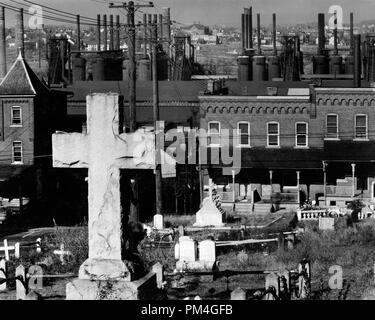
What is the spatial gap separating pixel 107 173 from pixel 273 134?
107ft

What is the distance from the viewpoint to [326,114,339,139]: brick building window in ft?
137

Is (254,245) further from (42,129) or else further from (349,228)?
(42,129)

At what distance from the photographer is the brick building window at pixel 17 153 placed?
4238 cm

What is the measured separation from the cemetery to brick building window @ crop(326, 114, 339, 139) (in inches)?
374

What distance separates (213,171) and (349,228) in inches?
608

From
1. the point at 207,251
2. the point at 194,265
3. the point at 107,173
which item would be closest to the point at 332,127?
the point at 207,251

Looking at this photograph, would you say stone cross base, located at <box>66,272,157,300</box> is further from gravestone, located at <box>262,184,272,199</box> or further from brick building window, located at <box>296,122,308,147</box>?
brick building window, located at <box>296,122,308,147</box>

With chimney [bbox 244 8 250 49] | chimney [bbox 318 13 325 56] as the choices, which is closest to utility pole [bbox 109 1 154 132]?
chimney [bbox 318 13 325 56]

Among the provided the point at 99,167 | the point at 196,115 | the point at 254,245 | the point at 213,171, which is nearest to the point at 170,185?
the point at 213,171

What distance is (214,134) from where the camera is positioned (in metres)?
42.7

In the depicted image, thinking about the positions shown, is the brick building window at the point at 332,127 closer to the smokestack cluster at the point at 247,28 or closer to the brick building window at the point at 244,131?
the brick building window at the point at 244,131

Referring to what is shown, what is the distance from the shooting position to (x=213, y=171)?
139ft

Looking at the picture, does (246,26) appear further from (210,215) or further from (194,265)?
(194,265)
